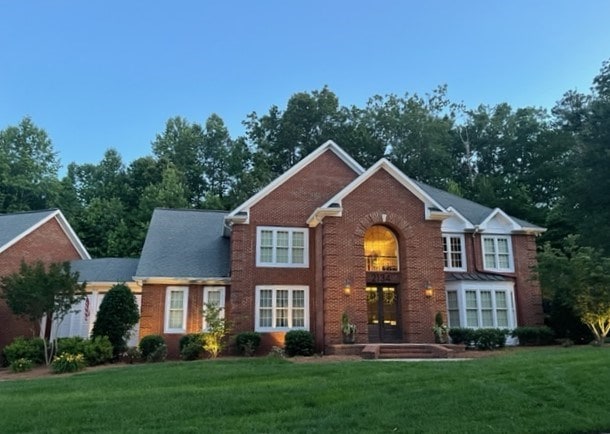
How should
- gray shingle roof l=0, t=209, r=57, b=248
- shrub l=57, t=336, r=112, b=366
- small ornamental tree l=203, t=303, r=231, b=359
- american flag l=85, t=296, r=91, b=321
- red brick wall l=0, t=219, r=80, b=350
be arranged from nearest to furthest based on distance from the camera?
1. shrub l=57, t=336, r=112, b=366
2. small ornamental tree l=203, t=303, r=231, b=359
3. red brick wall l=0, t=219, r=80, b=350
4. american flag l=85, t=296, r=91, b=321
5. gray shingle roof l=0, t=209, r=57, b=248

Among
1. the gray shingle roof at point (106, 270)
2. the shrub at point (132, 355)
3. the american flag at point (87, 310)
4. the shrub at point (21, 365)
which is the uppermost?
the gray shingle roof at point (106, 270)

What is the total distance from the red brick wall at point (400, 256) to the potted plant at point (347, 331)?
29 centimetres

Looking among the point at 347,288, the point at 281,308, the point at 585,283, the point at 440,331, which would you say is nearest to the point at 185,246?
the point at 281,308

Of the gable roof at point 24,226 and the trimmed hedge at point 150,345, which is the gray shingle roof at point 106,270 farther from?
the trimmed hedge at point 150,345

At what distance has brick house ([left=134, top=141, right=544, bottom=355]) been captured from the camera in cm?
2111

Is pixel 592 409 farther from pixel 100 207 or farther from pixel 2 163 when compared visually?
pixel 2 163

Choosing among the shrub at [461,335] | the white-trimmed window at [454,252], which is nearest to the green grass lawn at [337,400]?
the shrub at [461,335]

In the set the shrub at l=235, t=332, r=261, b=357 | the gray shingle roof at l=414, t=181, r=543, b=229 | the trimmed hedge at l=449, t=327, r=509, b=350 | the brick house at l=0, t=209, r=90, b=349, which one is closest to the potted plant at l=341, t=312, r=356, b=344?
the shrub at l=235, t=332, r=261, b=357

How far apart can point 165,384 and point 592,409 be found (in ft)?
27.9

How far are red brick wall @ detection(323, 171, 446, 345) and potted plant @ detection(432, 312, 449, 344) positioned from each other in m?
0.24

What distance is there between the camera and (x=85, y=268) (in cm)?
2534

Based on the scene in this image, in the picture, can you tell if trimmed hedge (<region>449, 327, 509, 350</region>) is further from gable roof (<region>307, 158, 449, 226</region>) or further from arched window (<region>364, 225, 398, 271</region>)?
gable roof (<region>307, 158, 449, 226</region>)

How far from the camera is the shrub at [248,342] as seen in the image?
2030cm

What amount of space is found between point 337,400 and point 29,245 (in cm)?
2174
